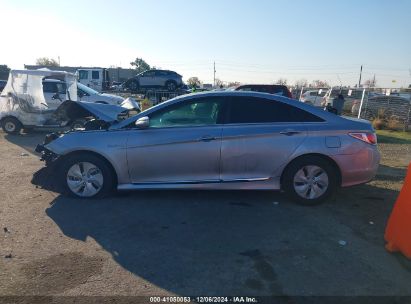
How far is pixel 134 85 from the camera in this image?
2842 centimetres

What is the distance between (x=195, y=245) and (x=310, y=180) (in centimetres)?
227

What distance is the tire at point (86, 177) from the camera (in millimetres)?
5930

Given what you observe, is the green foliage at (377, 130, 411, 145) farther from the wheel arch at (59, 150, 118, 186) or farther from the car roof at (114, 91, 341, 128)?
the wheel arch at (59, 150, 118, 186)

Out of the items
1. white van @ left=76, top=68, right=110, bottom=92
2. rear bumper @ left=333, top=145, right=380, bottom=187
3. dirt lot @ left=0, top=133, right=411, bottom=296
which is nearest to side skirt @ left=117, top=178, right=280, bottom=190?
dirt lot @ left=0, top=133, right=411, bottom=296

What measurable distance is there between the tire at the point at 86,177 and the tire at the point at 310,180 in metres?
2.67

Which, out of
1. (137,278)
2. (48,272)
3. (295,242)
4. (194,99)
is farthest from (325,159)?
(48,272)

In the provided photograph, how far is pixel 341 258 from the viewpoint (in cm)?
419

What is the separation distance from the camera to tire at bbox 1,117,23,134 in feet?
44.9

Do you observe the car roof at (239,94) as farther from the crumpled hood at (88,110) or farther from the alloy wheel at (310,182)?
the crumpled hood at (88,110)

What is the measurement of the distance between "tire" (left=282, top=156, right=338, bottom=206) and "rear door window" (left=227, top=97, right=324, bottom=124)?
63cm

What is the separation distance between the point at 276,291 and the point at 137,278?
1.27 m

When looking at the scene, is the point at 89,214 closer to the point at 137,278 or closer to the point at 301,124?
the point at 137,278

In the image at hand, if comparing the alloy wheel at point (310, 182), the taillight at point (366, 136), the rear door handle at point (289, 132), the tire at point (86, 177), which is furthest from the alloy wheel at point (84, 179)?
the taillight at point (366, 136)

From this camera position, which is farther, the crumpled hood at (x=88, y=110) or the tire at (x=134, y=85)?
the tire at (x=134, y=85)
